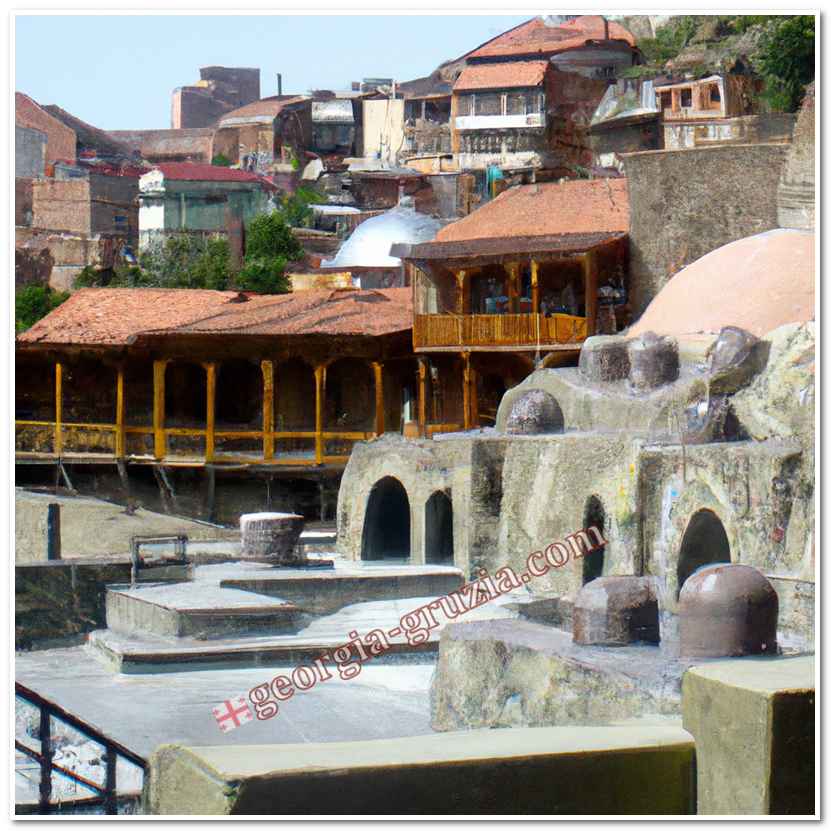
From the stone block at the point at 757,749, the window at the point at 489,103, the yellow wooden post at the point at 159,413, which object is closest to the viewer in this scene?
the stone block at the point at 757,749

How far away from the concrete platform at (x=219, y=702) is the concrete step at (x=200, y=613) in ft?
3.21

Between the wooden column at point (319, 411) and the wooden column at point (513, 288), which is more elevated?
the wooden column at point (513, 288)

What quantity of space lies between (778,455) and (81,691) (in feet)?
23.6

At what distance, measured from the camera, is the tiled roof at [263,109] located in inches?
2144

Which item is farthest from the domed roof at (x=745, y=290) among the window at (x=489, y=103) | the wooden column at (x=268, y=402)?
the window at (x=489, y=103)

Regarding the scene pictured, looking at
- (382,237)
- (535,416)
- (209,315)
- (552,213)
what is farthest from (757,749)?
(382,237)

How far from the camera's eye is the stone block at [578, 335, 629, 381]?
20.3m

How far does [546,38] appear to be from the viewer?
1829 inches

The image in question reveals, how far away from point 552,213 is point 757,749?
70.7ft

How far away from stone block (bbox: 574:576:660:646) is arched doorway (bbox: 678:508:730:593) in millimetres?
3542

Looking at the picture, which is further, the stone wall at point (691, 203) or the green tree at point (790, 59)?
the green tree at point (790, 59)

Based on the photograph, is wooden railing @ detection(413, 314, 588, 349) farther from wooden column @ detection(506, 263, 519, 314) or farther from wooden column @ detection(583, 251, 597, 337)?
wooden column @ detection(506, 263, 519, 314)

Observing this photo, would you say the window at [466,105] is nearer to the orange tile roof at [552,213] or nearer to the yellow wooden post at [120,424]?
the orange tile roof at [552,213]
